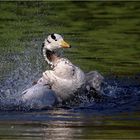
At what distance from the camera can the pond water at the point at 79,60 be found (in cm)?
1268

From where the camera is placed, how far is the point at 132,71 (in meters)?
18.0

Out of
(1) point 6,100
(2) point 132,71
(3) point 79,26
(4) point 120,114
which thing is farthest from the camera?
(3) point 79,26

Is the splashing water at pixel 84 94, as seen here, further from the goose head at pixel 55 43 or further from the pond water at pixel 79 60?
the goose head at pixel 55 43

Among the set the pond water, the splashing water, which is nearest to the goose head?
the splashing water

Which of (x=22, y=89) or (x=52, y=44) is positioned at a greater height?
(x=52, y=44)

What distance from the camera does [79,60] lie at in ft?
63.1

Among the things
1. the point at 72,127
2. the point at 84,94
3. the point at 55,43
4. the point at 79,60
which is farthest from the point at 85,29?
the point at 72,127

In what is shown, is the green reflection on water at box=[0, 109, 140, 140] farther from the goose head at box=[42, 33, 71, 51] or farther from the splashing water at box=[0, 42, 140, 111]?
the goose head at box=[42, 33, 71, 51]

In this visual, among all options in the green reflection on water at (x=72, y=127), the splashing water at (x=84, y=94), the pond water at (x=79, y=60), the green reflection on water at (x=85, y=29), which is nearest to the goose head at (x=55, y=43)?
the splashing water at (x=84, y=94)

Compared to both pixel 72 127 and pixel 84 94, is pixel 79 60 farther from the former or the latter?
pixel 72 127

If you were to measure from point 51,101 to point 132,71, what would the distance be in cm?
357

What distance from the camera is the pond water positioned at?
12680 mm

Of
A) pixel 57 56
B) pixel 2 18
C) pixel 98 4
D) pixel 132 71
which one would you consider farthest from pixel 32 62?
pixel 98 4

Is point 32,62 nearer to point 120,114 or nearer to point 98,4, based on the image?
point 120,114
